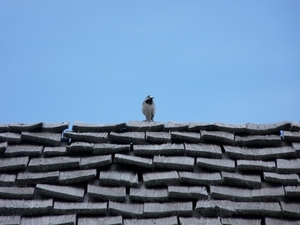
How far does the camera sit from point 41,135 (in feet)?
14.9

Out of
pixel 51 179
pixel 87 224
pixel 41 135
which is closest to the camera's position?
pixel 87 224

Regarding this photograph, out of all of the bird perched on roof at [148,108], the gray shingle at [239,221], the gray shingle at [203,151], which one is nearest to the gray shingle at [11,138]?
the gray shingle at [203,151]

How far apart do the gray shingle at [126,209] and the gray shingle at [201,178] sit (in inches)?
15.7

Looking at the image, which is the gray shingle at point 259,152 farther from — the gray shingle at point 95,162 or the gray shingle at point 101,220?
the gray shingle at point 101,220

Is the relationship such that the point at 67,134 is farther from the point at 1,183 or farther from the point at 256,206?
the point at 256,206

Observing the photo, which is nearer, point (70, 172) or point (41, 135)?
point (70, 172)

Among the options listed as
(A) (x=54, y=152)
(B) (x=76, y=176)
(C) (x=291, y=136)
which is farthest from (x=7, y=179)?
(C) (x=291, y=136)

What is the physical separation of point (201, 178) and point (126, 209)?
2.04 ft

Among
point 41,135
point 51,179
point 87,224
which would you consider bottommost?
point 87,224

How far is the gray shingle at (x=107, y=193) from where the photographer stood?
406cm

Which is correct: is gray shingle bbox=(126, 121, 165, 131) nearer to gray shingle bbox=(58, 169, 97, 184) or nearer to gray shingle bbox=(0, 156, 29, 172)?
gray shingle bbox=(58, 169, 97, 184)

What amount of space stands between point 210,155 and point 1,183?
1.59 meters

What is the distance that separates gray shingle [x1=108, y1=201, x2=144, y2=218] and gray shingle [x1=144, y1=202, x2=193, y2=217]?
4cm

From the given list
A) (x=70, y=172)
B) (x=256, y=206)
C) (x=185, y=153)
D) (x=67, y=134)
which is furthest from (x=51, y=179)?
(x=256, y=206)
